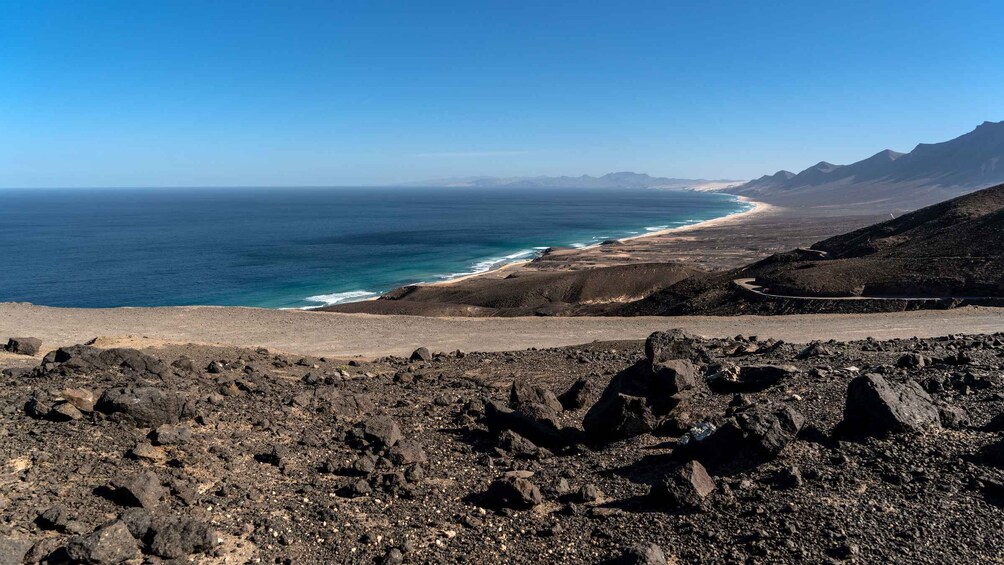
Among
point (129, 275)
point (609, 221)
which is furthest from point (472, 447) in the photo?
point (609, 221)

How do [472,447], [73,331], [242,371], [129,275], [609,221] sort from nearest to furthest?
[472,447] < [242,371] < [73,331] < [129,275] < [609,221]

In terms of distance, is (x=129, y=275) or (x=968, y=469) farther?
(x=129, y=275)

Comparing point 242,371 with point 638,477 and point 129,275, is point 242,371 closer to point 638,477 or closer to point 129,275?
point 638,477

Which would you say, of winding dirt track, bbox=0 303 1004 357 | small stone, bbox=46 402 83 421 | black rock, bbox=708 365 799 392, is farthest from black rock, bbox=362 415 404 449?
winding dirt track, bbox=0 303 1004 357

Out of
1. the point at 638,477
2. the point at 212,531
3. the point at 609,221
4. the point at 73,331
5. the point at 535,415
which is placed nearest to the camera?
the point at 212,531

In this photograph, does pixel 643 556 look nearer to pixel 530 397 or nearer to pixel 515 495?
pixel 515 495
